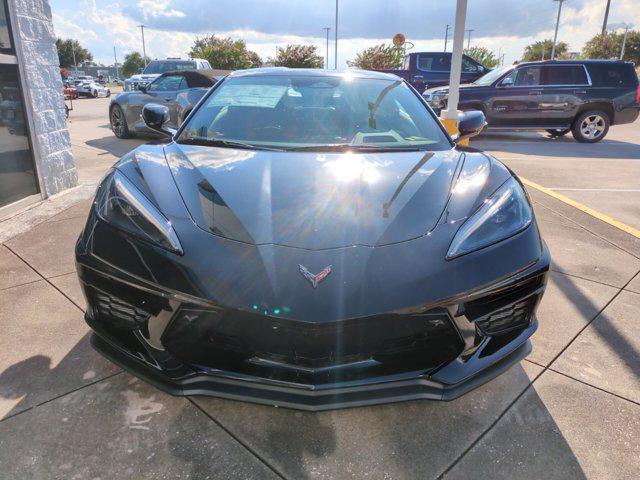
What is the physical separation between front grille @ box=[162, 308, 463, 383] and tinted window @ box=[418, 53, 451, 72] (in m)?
15.3

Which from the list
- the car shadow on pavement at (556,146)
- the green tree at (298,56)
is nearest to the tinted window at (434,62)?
the car shadow on pavement at (556,146)

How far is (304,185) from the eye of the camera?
6.70 feet

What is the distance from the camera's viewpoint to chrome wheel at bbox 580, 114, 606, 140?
1068 cm

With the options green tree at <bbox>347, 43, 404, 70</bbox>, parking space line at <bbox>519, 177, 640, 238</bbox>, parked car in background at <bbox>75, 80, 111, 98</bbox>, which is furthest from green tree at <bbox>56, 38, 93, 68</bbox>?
parking space line at <bbox>519, 177, 640, 238</bbox>

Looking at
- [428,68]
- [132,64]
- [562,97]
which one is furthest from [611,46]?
[132,64]

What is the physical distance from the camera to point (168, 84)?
937 cm

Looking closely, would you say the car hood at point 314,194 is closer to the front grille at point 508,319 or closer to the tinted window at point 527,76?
the front grille at point 508,319

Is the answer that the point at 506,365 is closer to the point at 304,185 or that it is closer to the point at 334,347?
the point at 334,347

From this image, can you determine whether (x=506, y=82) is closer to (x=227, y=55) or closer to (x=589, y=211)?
(x=589, y=211)

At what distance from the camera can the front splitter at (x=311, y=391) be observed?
1551mm

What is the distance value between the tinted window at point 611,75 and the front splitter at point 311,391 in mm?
11226

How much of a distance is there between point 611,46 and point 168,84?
52547 mm

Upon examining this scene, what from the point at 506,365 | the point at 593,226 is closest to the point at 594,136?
the point at 593,226

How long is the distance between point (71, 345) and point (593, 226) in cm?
451
